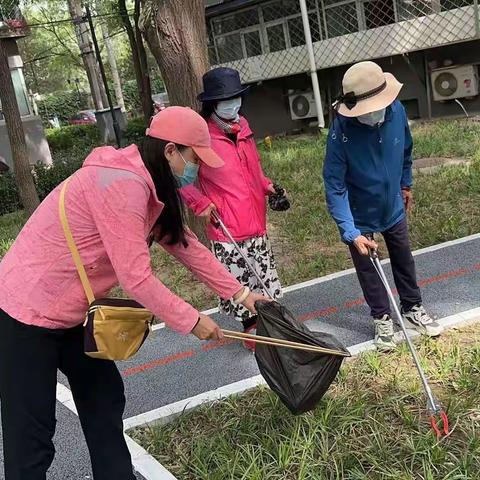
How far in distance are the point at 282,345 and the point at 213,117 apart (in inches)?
63.6

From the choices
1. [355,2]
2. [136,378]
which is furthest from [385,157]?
[355,2]

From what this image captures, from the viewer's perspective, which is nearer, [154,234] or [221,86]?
[154,234]

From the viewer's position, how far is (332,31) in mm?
14484

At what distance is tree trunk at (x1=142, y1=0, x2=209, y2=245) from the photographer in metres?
4.98

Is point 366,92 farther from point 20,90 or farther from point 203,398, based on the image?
point 20,90

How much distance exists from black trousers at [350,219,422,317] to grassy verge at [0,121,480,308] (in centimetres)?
164

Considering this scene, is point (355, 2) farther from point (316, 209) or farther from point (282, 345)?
point (282, 345)

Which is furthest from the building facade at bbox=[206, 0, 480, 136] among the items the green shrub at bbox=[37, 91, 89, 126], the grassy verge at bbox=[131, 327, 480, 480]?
the green shrub at bbox=[37, 91, 89, 126]

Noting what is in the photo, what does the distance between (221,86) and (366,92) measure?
2.79ft

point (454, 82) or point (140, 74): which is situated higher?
point (140, 74)

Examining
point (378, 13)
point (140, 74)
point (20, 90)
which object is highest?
point (378, 13)

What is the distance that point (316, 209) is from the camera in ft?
23.1

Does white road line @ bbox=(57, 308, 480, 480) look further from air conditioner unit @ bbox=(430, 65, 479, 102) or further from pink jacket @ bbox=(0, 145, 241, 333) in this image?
air conditioner unit @ bbox=(430, 65, 479, 102)

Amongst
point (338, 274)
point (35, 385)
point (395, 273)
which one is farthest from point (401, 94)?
point (35, 385)
